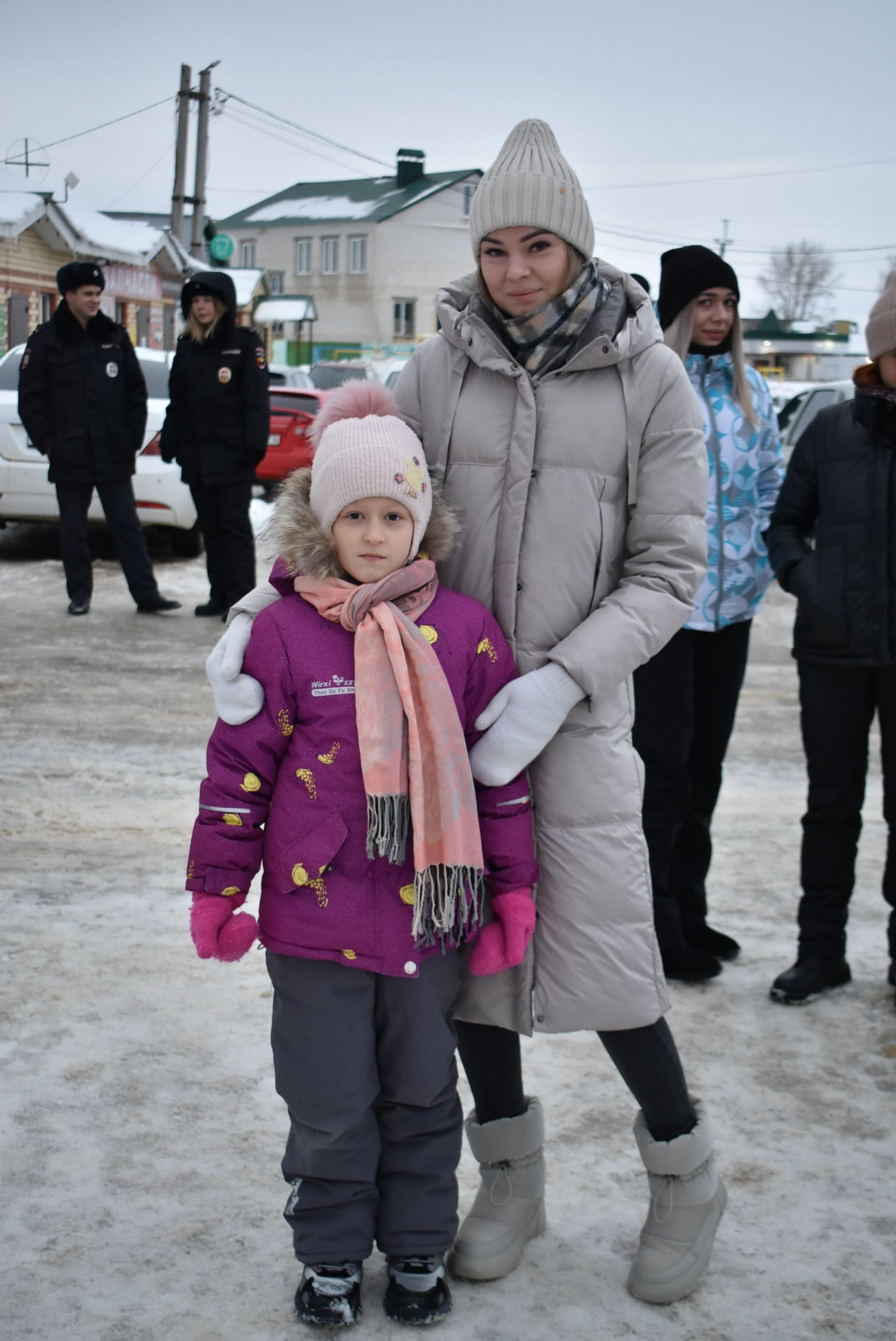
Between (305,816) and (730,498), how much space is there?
2.06m

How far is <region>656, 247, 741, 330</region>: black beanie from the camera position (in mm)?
3557

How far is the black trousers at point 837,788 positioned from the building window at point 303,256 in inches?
2311

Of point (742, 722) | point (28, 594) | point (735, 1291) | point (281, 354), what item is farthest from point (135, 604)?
point (281, 354)

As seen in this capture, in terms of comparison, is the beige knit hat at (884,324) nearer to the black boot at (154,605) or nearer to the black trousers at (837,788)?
the black trousers at (837,788)

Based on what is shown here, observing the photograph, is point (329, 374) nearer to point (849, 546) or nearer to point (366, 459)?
point (849, 546)

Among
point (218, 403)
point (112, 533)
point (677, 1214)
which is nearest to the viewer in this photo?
point (677, 1214)

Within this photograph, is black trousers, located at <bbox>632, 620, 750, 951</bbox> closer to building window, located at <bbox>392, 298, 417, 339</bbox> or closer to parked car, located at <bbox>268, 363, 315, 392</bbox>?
parked car, located at <bbox>268, 363, 315, 392</bbox>

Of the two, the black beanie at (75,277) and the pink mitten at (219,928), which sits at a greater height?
the black beanie at (75,277)

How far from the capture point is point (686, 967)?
11.9 feet

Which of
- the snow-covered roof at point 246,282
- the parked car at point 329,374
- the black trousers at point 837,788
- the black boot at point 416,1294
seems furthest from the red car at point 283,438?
the snow-covered roof at point 246,282

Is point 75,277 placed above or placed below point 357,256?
below

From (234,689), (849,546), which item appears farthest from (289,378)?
(234,689)

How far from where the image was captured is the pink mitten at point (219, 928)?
6.91 feet

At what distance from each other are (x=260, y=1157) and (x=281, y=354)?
49.1m
